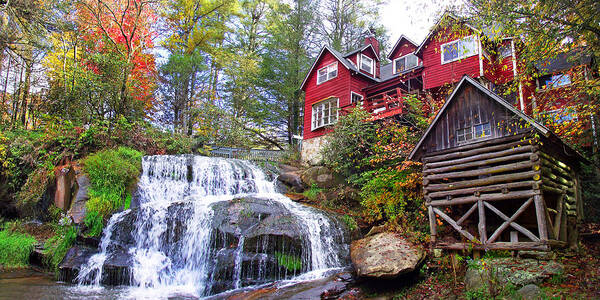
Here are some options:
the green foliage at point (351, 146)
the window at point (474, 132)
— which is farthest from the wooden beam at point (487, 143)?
the green foliage at point (351, 146)

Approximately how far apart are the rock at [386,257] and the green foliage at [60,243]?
969cm

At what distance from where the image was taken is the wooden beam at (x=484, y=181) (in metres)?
8.99

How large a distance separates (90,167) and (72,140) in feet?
8.85

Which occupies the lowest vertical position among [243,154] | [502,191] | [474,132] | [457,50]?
[502,191]

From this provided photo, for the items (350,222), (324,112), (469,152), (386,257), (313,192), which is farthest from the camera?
(324,112)

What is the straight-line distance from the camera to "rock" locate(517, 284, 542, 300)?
A: 667 cm

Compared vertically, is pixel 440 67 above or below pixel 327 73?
below

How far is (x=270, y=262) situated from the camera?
10.3 m

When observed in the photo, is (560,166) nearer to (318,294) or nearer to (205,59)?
(318,294)

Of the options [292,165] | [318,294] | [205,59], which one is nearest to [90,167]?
[318,294]

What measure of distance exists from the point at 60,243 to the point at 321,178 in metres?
11.4

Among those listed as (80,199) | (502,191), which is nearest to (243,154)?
(80,199)

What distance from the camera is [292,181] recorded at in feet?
59.5

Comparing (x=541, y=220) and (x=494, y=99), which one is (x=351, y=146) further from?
(x=541, y=220)
